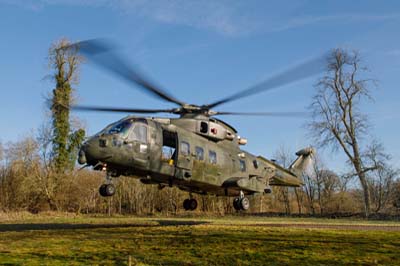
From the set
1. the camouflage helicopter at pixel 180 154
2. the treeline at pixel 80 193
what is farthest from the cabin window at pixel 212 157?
the treeline at pixel 80 193

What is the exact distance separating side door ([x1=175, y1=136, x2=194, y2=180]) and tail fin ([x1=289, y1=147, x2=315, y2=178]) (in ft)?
31.3

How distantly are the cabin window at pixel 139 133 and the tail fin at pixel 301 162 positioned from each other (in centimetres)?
1174

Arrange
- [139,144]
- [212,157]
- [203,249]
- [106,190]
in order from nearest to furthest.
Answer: [203,249] < [106,190] < [139,144] < [212,157]

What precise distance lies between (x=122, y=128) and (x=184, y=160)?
3032 mm

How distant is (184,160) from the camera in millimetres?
15883

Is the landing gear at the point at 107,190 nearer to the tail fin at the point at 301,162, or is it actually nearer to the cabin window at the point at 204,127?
the cabin window at the point at 204,127

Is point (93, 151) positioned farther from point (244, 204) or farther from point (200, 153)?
point (244, 204)

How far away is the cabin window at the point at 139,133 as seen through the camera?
47.6 feet

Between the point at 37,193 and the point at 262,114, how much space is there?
105 ft

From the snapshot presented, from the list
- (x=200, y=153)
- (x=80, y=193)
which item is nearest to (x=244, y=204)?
(x=200, y=153)

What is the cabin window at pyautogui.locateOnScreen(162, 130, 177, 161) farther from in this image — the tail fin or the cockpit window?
the tail fin

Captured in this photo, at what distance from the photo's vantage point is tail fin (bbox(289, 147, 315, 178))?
23734 mm

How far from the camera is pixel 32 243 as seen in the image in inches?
524

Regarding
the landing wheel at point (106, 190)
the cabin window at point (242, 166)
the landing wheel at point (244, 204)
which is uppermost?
the cabin window at point (242, 166)
